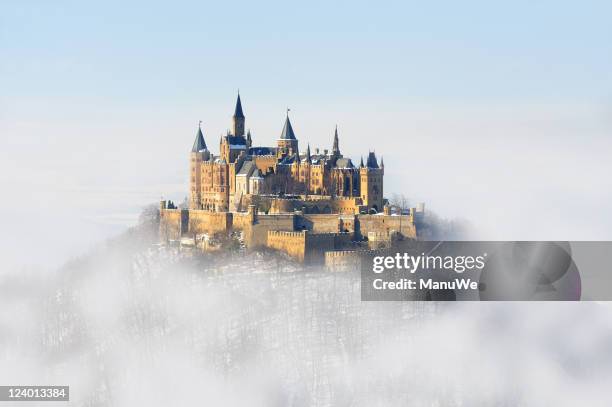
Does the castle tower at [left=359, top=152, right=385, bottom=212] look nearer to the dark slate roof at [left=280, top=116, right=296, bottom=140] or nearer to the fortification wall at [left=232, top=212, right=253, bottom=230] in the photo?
the dark slate roof at [left=280, top=116, right=296, bottom=140]

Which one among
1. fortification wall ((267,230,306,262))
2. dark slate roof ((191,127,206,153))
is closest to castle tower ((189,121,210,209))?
dark slate roof ((191,127,206,153))

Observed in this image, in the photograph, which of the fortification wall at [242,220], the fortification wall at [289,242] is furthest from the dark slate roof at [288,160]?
the fortification wall at [289,242]

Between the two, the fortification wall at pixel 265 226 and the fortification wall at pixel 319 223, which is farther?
the fortification wall at pixel 319 223

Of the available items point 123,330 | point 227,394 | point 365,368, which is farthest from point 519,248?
point 123,330

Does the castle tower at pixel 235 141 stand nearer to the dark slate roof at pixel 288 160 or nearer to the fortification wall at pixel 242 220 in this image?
the dark slate roof at pixel 288 160

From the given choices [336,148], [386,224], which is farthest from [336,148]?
[386,224]

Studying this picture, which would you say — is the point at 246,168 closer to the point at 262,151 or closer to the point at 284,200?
the point at 262,151
